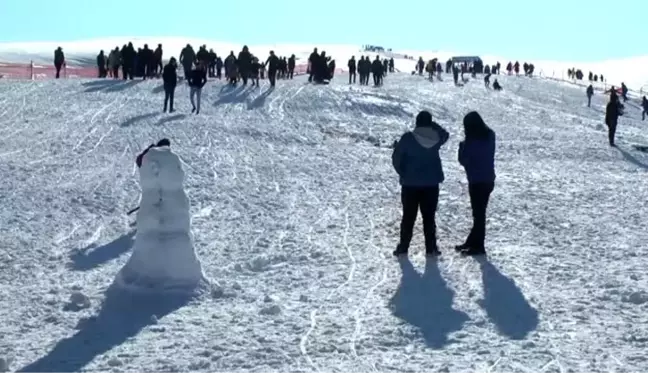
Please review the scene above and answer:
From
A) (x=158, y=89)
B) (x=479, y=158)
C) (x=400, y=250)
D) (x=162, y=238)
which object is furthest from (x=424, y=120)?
(x=158, y=89)

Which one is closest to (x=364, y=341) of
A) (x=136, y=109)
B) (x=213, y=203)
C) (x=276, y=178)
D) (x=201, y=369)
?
(x=201, y=369)

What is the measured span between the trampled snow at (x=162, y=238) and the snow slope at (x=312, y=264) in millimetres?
244

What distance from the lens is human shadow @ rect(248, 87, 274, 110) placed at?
29406 mm

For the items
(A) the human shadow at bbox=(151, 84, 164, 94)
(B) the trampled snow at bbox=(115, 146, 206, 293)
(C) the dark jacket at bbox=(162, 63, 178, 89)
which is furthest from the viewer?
(A) the human shadow at bbox=(151, 84, 164, 94)

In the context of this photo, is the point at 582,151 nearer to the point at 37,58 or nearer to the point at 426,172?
the point at 426,172

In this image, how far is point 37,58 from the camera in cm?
11050

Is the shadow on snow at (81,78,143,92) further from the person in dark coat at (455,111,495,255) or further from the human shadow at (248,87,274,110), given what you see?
the person in dark coat at (455,111,495,255)

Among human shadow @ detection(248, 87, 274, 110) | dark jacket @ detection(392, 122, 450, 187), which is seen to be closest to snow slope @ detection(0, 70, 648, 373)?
dark jacket @ detection(392, 122, 450, 187)

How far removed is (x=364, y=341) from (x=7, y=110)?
21894mm

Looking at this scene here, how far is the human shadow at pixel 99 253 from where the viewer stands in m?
9.75

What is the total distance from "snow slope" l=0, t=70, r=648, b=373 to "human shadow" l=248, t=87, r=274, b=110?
6124 mm

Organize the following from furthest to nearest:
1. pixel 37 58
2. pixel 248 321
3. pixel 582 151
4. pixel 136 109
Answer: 1. pixel 37 58
2. pixel 136 109
3. pixel 582 151
4. pixel 248 321

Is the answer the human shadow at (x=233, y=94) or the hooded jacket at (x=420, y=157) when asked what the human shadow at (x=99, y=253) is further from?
the human shadow at (x=233, y=94)

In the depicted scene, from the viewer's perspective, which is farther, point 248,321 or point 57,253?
point 57,253
